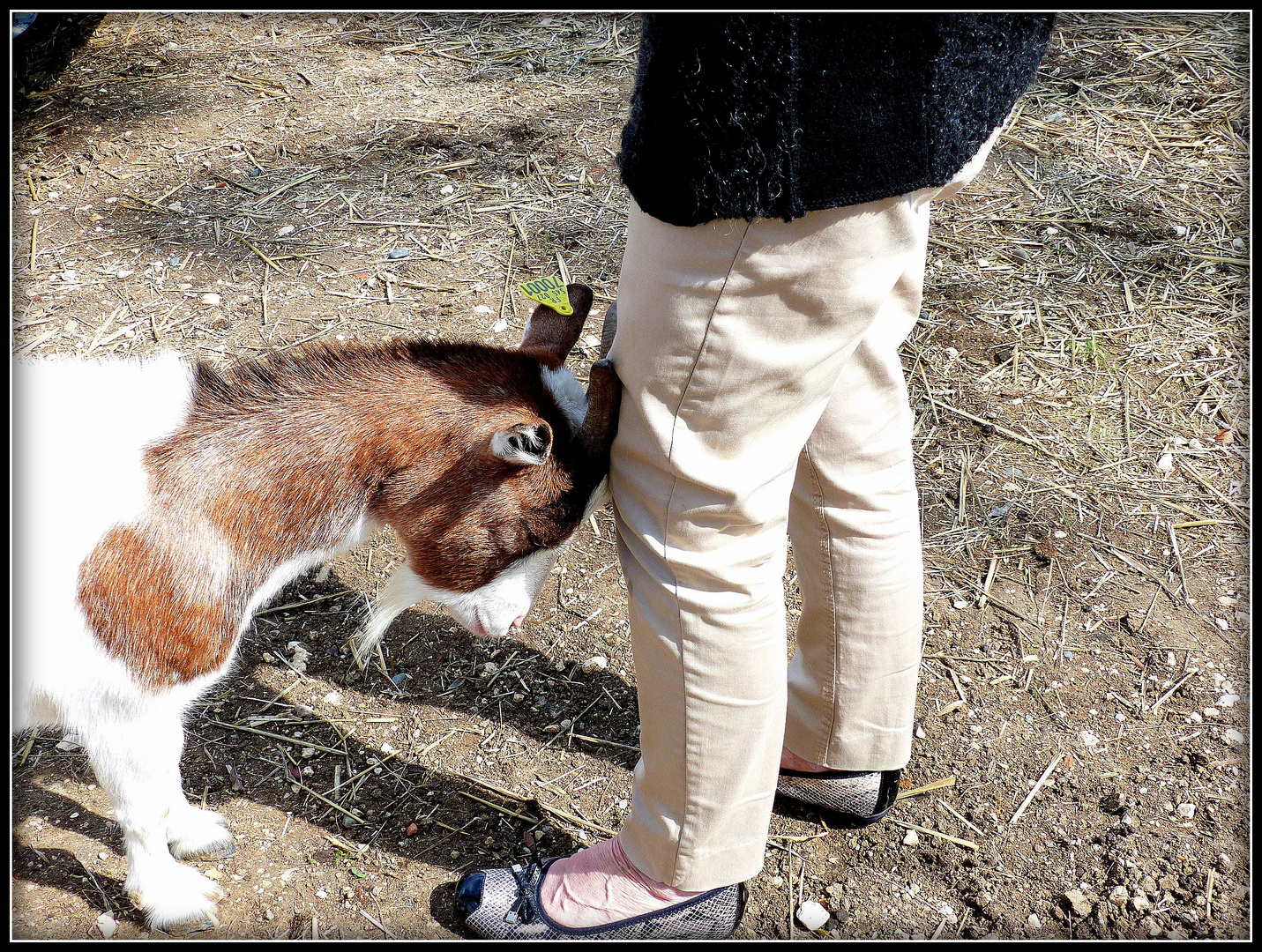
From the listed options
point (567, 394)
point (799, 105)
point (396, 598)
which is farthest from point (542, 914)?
point (799, 105)

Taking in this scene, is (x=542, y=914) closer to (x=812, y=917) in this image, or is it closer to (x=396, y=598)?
(x=812, y=917)

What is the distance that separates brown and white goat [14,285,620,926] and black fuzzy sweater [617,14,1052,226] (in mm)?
574

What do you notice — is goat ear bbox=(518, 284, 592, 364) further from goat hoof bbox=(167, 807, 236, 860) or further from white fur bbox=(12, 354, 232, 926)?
goat hoof bbox=(167, 807, 236, 860)

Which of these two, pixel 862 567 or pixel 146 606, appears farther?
pixel 862 567

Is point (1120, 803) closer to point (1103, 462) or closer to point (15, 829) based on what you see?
point (1103, 462)

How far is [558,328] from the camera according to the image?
2.15 m

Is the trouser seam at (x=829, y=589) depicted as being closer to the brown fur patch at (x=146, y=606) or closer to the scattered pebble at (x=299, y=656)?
the brown fur patch at (x=146, y=606)

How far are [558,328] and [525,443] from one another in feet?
1.47

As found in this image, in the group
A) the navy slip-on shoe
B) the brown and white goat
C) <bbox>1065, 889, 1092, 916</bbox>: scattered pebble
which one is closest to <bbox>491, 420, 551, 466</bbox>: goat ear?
the brown and white goat

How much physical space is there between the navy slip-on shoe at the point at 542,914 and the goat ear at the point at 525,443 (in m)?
0.94

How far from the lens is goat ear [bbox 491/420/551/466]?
5.82 ft

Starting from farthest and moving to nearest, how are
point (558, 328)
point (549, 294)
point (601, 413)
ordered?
1. point (558, 328)
2. point (549, 294)
3. point (601, 413)

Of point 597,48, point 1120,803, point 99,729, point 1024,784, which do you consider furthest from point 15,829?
point 597,48

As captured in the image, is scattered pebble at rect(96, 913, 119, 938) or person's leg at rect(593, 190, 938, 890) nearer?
person's leg at rect(593, 190, 938, 890)
